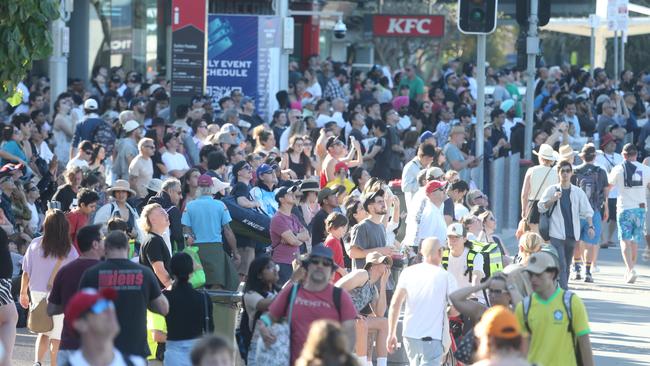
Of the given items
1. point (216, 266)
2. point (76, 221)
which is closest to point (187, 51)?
point (216, 266)

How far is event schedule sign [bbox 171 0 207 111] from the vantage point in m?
23.5

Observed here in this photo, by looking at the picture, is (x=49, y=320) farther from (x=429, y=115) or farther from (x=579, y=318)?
(x=429, y=115)

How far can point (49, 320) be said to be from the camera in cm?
1192

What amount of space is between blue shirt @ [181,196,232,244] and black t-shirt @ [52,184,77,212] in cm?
128

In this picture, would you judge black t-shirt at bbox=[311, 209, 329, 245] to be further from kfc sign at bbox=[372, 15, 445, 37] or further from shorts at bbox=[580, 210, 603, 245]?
kfc sign at bbox=[372, 15, 445, 37]

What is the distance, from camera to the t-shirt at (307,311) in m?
9.53

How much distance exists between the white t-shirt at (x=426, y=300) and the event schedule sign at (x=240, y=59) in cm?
1540

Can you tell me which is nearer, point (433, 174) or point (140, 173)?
point (433, 174)

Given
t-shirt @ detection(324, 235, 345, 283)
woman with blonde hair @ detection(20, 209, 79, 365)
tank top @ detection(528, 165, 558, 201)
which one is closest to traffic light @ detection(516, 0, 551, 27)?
tank top @ detection(528, 165, 558, 201)

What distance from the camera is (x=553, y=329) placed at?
948 cm

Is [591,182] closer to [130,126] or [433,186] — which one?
[433,186]

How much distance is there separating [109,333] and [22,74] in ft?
17.1

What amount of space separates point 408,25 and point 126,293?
3370cm

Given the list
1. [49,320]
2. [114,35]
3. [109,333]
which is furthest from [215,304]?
[114,35]
